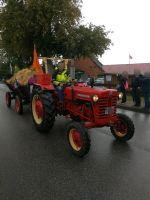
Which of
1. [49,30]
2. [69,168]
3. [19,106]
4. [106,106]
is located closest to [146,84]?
[19,106]

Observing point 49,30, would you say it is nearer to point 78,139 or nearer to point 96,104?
point 96,104

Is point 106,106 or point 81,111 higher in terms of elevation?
point 106,106

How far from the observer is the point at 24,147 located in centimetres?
720

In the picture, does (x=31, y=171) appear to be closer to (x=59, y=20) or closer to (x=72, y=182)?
(x=72, y=182)

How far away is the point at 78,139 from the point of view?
21.6 feet

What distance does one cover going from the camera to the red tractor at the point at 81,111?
6.67 meters

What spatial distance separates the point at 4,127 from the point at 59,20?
68.2 feet

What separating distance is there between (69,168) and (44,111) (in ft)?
8.06

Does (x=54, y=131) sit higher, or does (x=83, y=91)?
(x=83, y=91)

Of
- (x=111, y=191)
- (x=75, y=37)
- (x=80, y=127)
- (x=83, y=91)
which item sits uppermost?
(x=75, y=37)

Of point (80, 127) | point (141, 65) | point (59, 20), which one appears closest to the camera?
point (80, 127)

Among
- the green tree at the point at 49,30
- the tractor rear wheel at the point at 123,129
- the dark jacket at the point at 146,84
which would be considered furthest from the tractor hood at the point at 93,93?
the green tree at the point at 49,30

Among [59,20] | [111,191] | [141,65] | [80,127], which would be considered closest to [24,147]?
[80,127]

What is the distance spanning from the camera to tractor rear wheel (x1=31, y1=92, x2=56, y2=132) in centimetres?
802
